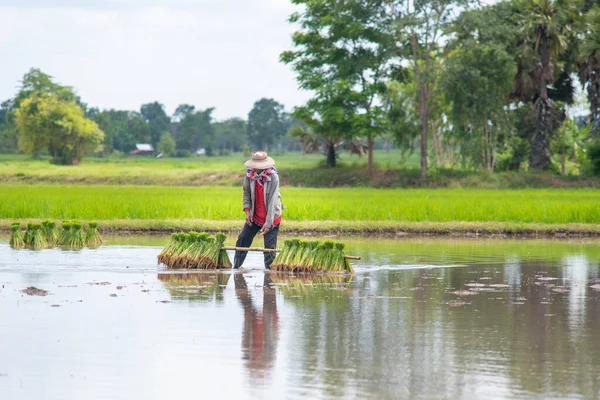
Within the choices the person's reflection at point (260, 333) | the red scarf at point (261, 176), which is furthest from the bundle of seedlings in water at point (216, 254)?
the person's reflection at point (260, 333)

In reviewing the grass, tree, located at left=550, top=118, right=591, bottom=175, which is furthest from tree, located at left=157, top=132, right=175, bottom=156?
tree, located at left=550, top=118, right=591, bottom=175

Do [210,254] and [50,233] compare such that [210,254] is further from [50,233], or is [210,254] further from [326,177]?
[326,177]

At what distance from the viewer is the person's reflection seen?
24.9 feet

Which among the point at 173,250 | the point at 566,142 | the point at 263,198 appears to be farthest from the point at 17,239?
the point at 566,142

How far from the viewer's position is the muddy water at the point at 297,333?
692 centimetres

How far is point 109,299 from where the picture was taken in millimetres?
10867

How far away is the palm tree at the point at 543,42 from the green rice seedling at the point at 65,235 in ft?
118

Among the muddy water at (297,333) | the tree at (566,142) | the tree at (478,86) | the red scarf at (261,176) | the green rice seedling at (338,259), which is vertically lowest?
the muddy water at (297,333)

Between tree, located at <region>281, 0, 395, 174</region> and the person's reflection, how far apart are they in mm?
39750

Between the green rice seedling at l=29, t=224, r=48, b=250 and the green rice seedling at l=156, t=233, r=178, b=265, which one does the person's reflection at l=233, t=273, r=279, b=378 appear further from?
the green rice seedling at l=29, t=224, r=48, b=250

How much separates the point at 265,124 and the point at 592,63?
10188 cm

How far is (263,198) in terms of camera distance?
13969 millimetres

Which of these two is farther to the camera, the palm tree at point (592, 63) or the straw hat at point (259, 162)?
the palm tree at point (592, 63)

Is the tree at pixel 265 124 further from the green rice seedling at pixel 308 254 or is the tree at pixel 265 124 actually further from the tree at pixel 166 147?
the green rice seedling at pixel 308 254
